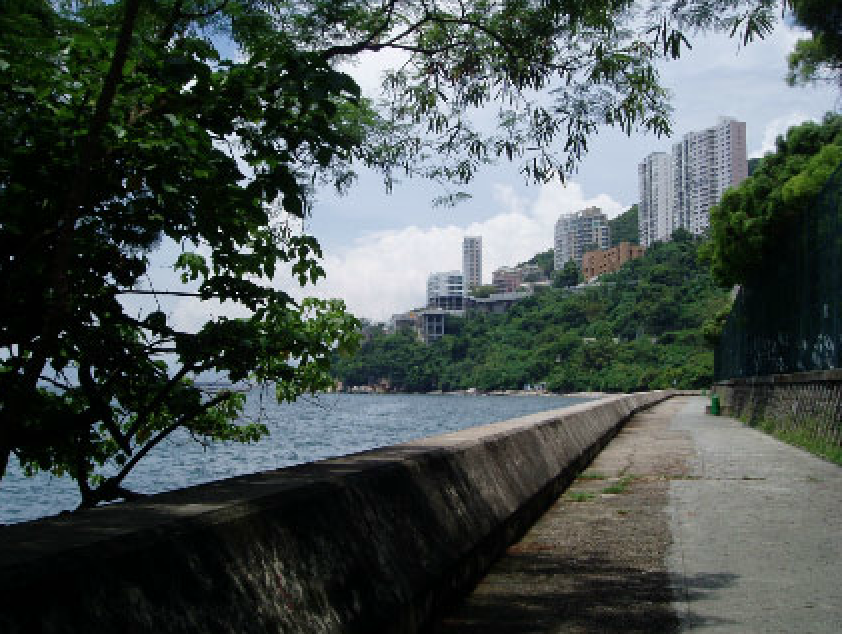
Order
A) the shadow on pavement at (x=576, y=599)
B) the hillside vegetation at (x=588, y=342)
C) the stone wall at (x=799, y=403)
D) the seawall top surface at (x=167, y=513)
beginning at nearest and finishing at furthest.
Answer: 1. the seawall top surface at (x=167, y=513)
2. the shadow on pavement at (x=576, y=599)
3. the stone wall at (x=799, y=403)
4. the hillside vegetation at (x=588, y=342)

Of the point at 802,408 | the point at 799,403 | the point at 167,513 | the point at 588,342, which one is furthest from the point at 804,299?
the point at 588,342

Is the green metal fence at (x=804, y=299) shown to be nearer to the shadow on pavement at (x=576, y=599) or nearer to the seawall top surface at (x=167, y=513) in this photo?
the shadow on pavement at (x=576, y=599)

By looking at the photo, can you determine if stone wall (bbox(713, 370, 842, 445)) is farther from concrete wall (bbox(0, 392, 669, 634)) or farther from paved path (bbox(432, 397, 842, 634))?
concrete wall (bbox(0, 392, 669, 634))

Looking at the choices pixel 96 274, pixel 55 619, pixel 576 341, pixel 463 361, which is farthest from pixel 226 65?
pixel 463 361

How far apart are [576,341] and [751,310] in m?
134

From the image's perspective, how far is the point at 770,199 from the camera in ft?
83.7

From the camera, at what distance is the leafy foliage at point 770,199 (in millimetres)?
23406

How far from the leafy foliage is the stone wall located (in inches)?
137

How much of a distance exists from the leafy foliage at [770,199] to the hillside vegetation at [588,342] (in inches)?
3459

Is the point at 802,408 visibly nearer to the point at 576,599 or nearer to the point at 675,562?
the point at 675,562

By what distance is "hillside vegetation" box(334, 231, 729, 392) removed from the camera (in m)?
135

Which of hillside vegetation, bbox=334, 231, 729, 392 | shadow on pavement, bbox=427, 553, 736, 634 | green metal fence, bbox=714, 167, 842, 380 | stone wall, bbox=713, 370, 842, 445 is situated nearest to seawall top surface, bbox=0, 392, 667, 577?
shadow on pavement, bbox=427, 553, 736, 634

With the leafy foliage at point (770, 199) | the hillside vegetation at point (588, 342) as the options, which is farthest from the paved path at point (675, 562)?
the hillside vegetation at point (588, 342)

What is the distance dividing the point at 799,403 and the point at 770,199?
36.3 ft
